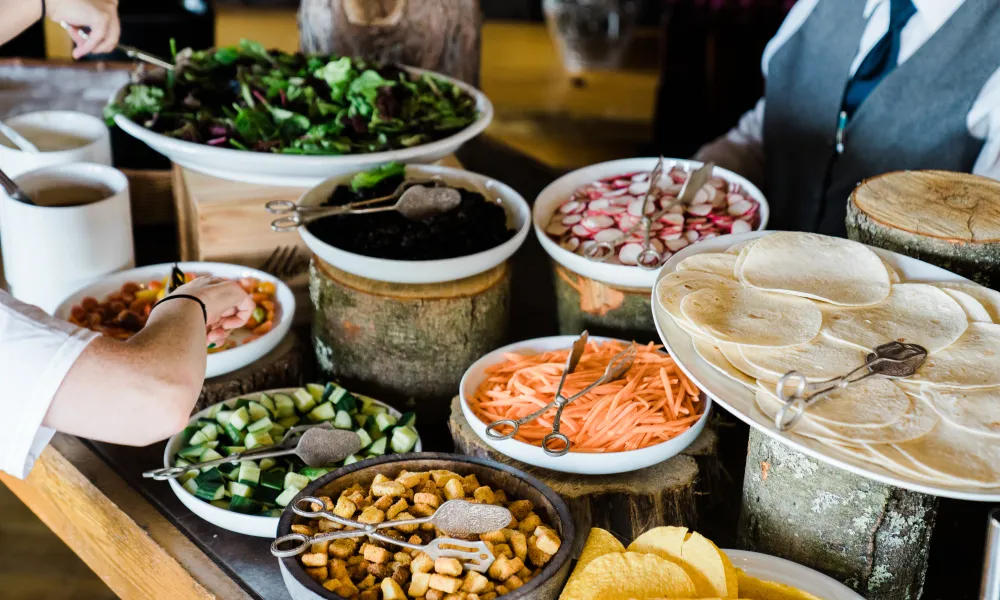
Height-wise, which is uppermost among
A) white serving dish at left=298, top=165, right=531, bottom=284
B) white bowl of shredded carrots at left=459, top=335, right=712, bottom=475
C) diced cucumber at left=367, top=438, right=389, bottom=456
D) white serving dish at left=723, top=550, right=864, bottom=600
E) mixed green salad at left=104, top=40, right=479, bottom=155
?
mixed green salad at left=104, top=40, right=479, bottom=155

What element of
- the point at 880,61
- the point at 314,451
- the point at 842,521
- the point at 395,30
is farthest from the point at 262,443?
the point at 880,61

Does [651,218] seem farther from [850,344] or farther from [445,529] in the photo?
[445,529]

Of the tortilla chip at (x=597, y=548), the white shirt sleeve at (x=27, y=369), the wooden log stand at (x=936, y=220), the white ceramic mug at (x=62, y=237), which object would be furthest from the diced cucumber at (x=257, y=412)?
the wooden log stand at (x=936, y=220)

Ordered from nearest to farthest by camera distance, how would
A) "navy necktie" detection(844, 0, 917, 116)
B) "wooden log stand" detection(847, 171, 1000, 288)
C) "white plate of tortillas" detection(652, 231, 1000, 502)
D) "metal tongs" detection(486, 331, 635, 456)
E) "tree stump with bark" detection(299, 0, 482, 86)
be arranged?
1. "white plate of tortillas" detection(652, 231, 1000, 502)
2. "metal tongs" detection(486, 331, 635, 456)
3. "wooden log stand" detection(847, 171, 1000, 288)
4. "navy necktie" detection(844, 0, 917, 116)
5. "tree stump with bark" detection(299, 0, 482, 86)

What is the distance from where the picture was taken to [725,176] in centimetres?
217

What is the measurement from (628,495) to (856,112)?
52.7 inches

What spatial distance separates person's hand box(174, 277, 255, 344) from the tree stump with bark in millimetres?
1290

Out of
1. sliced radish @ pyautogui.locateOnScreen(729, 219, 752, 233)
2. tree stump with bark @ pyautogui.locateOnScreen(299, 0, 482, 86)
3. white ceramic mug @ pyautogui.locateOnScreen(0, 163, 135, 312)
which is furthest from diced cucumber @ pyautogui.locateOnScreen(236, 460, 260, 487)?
tree stump with bark @ pyautogui.locateOnScreen(299, 0, 482, 86)

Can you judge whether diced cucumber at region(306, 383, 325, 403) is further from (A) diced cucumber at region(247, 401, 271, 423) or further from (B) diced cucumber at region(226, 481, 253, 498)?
(B) diced cucumber at region(226, 481, 253, 498)

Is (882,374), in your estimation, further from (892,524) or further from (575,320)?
(575,320)

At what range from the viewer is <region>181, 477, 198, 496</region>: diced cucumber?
1.52 meters

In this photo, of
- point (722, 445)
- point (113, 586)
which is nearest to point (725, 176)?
point (722, 445)

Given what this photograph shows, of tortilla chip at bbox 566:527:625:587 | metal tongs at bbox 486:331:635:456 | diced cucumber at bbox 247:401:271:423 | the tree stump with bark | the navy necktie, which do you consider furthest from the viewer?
the tree stump with bark

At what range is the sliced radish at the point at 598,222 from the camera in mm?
1906
